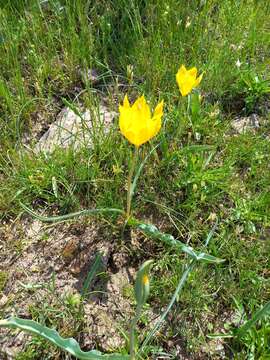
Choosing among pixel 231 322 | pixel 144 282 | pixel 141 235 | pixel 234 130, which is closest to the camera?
pixel 144 282

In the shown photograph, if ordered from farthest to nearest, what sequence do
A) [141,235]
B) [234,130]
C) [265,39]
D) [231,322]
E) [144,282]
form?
[265,39]
[234,130]
[141,235]
[231,322]
[144,282]

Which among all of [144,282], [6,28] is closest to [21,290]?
[144,282]

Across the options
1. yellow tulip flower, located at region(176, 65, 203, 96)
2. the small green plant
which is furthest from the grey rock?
the small green plant

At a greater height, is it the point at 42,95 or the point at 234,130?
the point at 42,95

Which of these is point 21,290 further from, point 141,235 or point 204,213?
point 204,213

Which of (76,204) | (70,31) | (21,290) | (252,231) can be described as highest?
(70,31)

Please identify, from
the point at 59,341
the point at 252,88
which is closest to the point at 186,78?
the point at 252,88

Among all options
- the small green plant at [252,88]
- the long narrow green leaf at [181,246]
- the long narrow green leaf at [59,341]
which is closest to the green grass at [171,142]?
the small green plant at [252,88]
